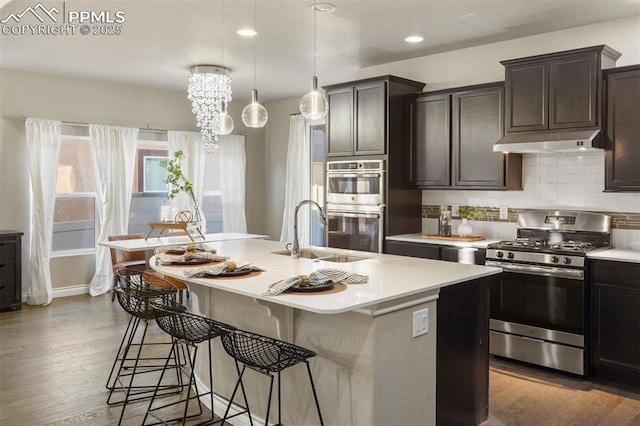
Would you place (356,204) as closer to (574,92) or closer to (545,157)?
(545,157)

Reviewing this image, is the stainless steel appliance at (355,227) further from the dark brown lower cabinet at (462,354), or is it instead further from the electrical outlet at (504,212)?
the dark brown lower cabinet at (462,354)

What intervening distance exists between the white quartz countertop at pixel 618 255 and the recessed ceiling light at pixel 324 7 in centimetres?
261

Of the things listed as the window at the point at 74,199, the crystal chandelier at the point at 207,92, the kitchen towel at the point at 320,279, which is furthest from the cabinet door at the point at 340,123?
the window at the point at 74,199

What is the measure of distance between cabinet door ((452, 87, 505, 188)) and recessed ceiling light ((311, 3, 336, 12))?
64.0 inches

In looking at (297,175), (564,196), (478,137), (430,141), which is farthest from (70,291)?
(564,196)

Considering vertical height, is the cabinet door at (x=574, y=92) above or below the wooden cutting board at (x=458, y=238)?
above

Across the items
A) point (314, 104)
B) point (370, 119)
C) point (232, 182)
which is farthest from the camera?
point (232, 182)

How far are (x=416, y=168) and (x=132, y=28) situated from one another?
115 inches

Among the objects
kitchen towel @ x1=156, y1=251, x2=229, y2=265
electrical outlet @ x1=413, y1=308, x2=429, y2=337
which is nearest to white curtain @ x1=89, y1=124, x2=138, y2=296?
kitchen towel @ x1=156, y1=251, x2=229, y2=265

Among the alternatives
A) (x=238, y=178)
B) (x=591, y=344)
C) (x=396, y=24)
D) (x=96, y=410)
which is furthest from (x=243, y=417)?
(x=238, y=178)

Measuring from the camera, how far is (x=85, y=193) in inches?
271

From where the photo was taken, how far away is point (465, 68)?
17.2 feet

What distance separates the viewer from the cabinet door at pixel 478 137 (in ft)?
15.7

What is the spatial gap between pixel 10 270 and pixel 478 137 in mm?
5093
